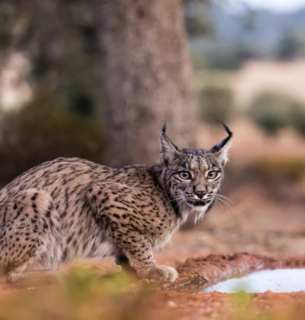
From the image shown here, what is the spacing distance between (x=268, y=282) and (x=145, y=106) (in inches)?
225

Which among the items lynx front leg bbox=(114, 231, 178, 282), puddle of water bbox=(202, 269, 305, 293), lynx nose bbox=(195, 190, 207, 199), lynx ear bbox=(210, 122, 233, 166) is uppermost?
lynx ear bbox=(210, 122, 233, 166)

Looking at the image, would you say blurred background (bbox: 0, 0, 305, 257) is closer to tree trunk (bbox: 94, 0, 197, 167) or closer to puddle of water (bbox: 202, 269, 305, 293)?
tree trunk (bbox: 94, 0, 197, 167)

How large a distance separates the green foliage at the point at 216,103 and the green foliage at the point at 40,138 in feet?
56.3

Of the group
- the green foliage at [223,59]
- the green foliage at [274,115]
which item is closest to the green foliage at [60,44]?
the green foliage at [274,115]

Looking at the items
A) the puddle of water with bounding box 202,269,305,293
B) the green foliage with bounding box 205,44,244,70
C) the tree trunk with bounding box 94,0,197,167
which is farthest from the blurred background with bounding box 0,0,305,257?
the green foliage with bounding box 205,44,244,70

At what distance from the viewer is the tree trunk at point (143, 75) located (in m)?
11.6

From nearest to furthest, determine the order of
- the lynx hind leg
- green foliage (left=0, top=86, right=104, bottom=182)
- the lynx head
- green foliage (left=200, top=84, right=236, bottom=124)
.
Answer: the lynx hind leg, the lynx head, green foliage (left=0, top=86, right=104, bottom=182), green foliage (left=200, top=84, right=236, bottom=124)

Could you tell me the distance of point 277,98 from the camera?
3528cm

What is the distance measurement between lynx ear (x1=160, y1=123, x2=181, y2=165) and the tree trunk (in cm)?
520

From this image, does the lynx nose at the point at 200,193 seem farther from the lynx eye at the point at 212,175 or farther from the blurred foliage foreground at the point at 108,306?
the blurred foliage foreground at the point at 108,306

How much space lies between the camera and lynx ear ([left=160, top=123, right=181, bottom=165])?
6.45 m

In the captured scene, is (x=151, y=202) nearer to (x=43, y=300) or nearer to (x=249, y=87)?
(x=43, y=300)

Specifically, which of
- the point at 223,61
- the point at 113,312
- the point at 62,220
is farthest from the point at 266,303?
the point at 223,61

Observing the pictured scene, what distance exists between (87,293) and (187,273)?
248 cm
